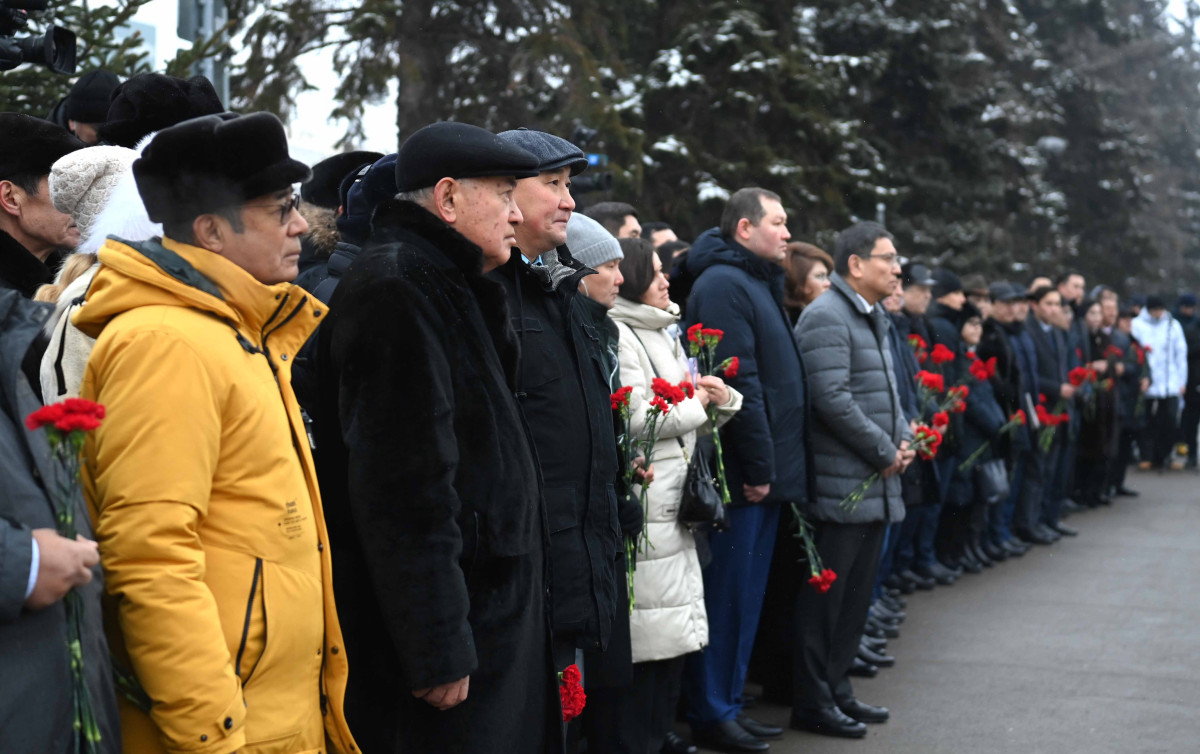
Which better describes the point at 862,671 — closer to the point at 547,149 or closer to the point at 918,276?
the point at 918,276

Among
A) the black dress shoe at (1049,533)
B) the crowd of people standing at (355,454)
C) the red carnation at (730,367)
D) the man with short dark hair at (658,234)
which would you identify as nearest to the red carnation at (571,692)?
the crowd of people standing at (355,454)

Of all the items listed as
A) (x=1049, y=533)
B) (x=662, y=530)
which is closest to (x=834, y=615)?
(x=662, y=530)

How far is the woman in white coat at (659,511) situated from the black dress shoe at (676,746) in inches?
15.7

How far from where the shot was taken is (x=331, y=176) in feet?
16.2

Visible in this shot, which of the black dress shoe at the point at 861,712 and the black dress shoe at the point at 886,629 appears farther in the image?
the black dress shoe at the point at 886,629

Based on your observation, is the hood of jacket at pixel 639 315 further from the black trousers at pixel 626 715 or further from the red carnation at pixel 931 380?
the red carnation at pixel 931 380

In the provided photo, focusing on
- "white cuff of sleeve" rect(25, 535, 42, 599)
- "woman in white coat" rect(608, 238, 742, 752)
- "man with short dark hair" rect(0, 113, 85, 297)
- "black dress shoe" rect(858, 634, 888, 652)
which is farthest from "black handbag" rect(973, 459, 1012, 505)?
"white cuff of sleeve" rect(25, 535, 42, 599)

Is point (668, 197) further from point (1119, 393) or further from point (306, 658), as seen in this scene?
point (306, 658)

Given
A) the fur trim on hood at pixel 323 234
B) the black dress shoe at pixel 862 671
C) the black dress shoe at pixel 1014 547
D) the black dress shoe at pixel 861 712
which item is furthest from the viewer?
the black dress shoe at pixel 1014 547

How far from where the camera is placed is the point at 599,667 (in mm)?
4461

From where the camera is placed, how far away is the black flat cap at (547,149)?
389cm

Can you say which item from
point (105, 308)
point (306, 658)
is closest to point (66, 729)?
point (306, 658)

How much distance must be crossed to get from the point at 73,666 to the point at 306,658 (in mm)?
512

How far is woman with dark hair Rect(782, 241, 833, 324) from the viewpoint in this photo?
24.6 feet
